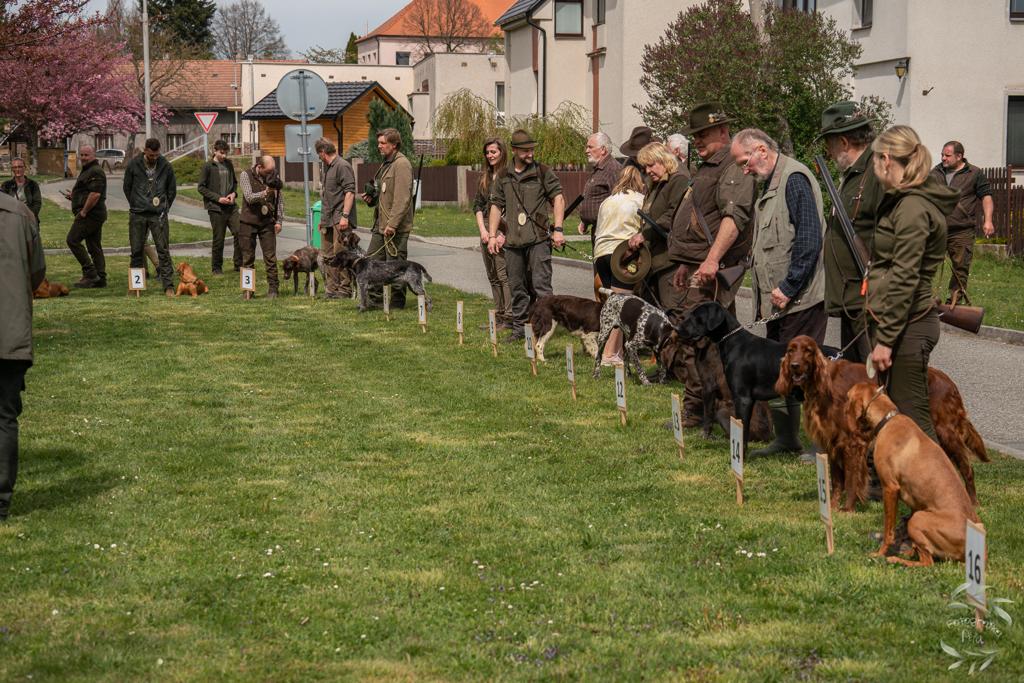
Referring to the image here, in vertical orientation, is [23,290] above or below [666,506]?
above

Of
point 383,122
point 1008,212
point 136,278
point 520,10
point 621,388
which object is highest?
point 520,10

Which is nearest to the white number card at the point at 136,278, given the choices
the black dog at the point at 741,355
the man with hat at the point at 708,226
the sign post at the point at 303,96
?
the sign post at the point at 303,96

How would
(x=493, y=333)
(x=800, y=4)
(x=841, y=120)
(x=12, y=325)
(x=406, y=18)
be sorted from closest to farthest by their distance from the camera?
(x=12, y=325), (x=841, y=120), (x=493, y=333), (x=800, y=4), (x=406, y=18)

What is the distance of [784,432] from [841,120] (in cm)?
223

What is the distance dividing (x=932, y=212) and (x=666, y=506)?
2261mm

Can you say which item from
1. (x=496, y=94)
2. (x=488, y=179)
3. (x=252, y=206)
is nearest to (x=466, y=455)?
(x=488, y=179)

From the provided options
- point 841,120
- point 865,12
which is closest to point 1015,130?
point 865,12

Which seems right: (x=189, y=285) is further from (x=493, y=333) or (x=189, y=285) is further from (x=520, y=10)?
(x=520, y=10)

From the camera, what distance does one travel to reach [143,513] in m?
7.77

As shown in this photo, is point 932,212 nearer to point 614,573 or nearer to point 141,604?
point 614,573

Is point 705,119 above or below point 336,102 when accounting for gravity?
below

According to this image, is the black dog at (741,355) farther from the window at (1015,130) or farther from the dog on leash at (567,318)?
the window at (1015,130)

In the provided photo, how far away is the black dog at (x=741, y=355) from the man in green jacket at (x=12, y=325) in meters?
4.30

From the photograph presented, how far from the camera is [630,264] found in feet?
39.1
